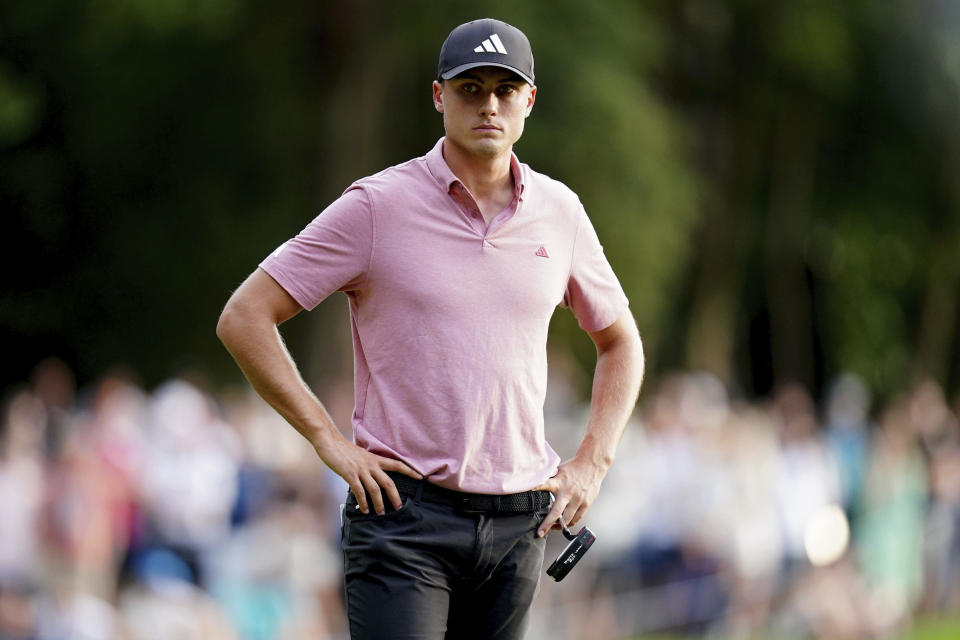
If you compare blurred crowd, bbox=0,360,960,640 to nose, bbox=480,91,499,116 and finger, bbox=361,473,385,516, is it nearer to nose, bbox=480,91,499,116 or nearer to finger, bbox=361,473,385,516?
finger, bbox=361,473,385,516

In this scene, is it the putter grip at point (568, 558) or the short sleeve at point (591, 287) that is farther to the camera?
the short sleeve at point (591, 287)

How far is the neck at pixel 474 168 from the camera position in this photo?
15.3 feet

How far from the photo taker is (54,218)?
2273 centimetres

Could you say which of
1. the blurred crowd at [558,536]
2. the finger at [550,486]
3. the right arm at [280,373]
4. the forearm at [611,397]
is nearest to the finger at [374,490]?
the right arm at [280,373]

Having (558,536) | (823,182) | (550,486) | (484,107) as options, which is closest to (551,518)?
(550,486)

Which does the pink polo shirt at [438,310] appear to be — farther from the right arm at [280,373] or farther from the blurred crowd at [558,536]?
the blurred crowd at [558,536]

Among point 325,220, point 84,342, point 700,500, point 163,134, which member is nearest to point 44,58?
point 163,134

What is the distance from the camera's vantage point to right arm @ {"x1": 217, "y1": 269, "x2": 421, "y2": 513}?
14.6ft

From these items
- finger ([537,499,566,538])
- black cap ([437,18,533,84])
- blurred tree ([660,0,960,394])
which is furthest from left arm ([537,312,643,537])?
blurred tree ([660,0,960,394])

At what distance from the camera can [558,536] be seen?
12.3m

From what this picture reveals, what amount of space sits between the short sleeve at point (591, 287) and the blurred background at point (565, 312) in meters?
5.70

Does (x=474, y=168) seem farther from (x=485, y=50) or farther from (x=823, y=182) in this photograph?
(x=823, y=182)

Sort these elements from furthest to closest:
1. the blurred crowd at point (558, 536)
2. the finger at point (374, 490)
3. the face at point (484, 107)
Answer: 1. the blurred crowd at point (558, 536)
2. the face at point (484, 107)
3. the finger at point (374, 490)

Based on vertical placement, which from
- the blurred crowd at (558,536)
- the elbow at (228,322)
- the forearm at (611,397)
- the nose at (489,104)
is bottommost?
the blurred crowd at (558,536)
